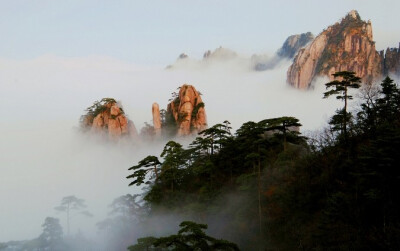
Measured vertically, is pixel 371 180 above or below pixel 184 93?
below

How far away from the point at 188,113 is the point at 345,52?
275 ft

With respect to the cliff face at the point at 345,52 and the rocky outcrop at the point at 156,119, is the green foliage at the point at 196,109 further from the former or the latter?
the cliff face at the point at 345,52

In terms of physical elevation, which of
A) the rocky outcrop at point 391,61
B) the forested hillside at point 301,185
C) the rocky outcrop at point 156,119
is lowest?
the forested hillside at point 301,185

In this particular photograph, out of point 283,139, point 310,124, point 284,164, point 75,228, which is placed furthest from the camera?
point 310,124

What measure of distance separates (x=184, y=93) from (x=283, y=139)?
44.0m

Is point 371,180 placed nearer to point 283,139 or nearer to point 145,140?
point 283,139

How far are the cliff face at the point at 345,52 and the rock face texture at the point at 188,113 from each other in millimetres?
70654

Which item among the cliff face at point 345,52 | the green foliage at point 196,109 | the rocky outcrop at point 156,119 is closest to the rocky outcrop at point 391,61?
the cliff face at point 345,52

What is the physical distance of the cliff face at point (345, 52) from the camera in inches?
5404

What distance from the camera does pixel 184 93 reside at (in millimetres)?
86188

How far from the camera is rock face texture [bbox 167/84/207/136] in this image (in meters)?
84.1

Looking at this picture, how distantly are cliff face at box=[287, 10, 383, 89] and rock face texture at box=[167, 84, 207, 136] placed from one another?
2782 inches

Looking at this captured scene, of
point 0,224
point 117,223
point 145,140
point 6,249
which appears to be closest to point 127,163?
point 145,140

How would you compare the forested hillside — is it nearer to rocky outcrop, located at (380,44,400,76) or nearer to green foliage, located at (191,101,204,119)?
green foliage, located at (191,101,204,119)
